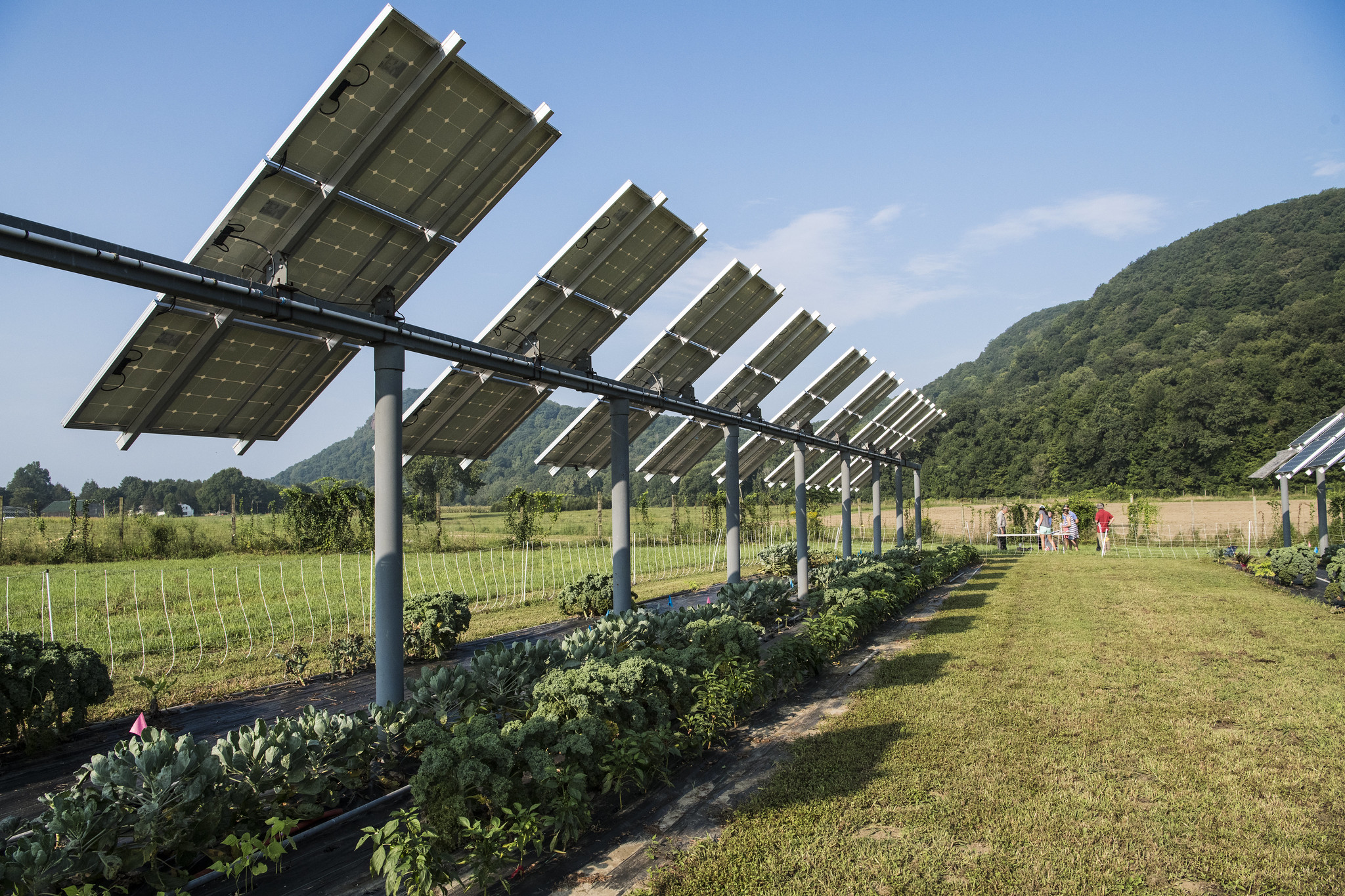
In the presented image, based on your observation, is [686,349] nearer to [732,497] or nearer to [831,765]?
[732,497]

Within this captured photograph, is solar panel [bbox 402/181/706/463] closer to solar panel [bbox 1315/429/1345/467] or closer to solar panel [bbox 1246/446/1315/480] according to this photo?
solar panel [bbox 1315/429/1345/467]

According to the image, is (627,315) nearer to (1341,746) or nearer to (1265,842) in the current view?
(1265,842)

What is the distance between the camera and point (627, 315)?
10500 millimetres

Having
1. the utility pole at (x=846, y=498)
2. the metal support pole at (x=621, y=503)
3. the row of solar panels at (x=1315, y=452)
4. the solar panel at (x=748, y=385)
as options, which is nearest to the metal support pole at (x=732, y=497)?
the solar panel at (x=748, y=385)

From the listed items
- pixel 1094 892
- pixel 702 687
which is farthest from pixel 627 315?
pixel 1094 892

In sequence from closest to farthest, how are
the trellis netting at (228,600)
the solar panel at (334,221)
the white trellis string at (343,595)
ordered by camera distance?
the solar panel at (334,221) < the trellis netting at (228,600) < the white trellis string at (343,595)

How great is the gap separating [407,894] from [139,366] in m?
5.40

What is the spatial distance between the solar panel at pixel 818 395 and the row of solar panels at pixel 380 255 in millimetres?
7699

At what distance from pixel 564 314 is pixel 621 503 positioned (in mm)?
2990

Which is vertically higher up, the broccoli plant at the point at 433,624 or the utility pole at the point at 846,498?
the utility pole at the point at 846,498

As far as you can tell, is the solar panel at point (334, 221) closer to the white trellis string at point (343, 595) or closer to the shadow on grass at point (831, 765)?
the shadow on grass at point (831, 765)

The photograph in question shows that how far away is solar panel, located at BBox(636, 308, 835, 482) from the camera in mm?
14547

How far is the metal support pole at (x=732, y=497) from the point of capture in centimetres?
1412

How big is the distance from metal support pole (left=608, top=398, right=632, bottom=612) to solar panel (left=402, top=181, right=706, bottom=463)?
1163mm
